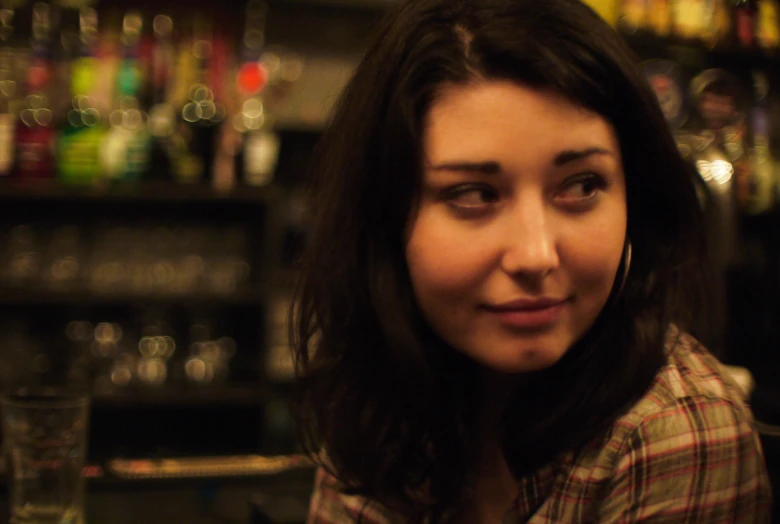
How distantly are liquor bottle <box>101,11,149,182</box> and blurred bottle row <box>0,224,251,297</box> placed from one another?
20 cm

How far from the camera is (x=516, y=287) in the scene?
76 centimetres

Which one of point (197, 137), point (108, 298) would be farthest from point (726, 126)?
point (108, 298)

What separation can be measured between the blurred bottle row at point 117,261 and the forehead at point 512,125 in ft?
7.12

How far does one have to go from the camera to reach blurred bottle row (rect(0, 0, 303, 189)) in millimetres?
2829

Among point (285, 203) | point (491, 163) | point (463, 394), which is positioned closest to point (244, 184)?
point (285, 203)

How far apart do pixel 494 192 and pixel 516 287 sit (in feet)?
0.27

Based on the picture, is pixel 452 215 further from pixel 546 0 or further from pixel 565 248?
pixel 546 0

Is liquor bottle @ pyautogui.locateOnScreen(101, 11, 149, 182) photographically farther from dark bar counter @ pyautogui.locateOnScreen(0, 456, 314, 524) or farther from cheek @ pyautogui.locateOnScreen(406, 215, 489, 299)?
cheek @ pyautogui.locateOnScreen(406, 215, 489, 299)

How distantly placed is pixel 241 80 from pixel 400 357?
2.42 m

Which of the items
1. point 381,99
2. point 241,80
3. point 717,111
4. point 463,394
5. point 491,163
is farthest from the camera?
point 241,80

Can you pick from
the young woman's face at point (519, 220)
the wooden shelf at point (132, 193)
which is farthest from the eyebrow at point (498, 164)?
the wooden shelf at point (132, 193)

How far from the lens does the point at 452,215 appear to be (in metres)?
0.80

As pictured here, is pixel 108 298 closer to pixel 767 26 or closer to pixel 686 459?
pixel 767 26

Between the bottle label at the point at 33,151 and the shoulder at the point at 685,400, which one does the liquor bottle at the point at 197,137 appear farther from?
the shoulder at the point at 685,400
